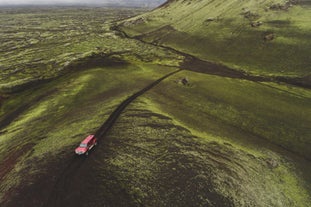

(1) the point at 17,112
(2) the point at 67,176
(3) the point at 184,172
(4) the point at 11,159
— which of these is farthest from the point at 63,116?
(3) the point at 184,172

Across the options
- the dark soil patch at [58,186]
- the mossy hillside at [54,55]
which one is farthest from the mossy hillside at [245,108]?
the mossy hillside at [54,55]

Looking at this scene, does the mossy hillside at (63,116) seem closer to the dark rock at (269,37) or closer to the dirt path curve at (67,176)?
the dirt path curve at (67,176)

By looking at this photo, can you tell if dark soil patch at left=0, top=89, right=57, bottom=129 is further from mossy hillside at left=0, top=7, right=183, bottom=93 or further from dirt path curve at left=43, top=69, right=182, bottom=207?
dirt path curve at left=43, top=69, right=182, bottom=207

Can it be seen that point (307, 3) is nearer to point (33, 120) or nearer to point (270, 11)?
point (270, 11)

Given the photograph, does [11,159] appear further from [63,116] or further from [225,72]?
[225,72]

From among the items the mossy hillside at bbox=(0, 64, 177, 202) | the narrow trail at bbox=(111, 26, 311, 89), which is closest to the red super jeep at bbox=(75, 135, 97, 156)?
the mossy hillside at bbox=(0, 64, 177, 202)

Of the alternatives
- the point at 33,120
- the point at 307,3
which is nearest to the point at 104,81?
the point at 33,120
